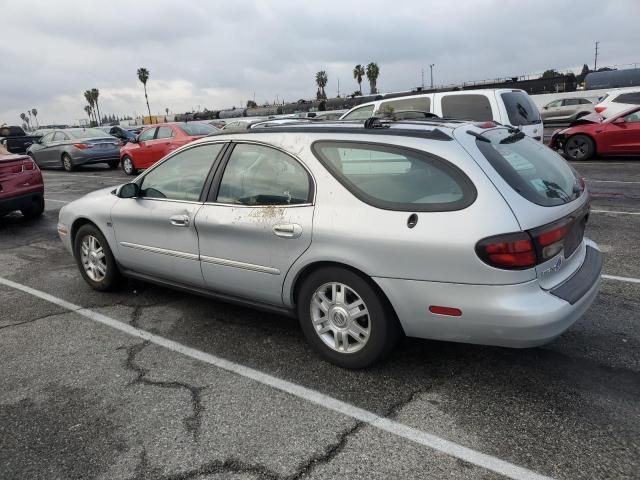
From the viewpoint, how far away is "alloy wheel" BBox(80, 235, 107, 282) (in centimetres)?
502

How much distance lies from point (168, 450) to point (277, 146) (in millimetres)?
2070

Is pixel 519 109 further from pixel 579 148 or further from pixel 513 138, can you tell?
pixel 513 138

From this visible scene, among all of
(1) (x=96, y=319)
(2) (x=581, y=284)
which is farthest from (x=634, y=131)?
(1) (x=96, y=319)

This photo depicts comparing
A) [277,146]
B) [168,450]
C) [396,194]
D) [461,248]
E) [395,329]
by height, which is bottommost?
[168,450]

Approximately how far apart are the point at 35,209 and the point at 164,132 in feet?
19.8

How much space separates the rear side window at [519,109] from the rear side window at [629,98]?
6978 mm

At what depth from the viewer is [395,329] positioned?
319cm

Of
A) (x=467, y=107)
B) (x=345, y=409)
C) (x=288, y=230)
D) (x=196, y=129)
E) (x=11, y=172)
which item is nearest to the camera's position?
(x=345, y=409)

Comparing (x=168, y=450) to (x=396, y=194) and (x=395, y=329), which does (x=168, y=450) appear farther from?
(x=396, y=194)

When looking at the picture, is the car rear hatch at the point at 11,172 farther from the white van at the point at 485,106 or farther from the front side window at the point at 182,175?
the white van at the point at 485,106

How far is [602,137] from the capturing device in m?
12.7

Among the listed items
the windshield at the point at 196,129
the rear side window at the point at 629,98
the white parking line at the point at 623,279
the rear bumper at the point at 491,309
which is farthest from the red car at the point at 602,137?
the rear bumper at the point at 491,309

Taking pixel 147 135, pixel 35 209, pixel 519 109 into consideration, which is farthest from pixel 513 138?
pixel 147 135

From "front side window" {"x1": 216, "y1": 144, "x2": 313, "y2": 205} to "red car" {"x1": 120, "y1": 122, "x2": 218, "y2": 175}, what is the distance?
10588 mm
